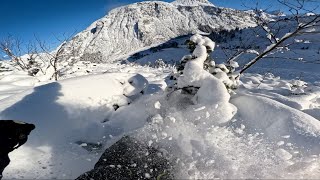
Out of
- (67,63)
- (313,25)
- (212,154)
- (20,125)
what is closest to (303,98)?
(313,25)

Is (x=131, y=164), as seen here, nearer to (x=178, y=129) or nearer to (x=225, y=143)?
(x=178, y=129)

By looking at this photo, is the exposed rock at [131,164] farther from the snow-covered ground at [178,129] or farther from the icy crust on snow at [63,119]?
the icy crust on snow at [63,119]

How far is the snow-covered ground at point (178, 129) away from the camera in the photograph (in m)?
2.70

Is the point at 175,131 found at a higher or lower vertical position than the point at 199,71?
lower

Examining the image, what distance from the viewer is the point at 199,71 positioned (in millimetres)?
3701

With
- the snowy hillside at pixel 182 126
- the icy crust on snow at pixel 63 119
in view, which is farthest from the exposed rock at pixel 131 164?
the icy crust on snow at pixel 63 119

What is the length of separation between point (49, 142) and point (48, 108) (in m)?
0.53

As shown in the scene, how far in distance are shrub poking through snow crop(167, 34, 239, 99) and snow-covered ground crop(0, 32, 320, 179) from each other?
0.07 feet

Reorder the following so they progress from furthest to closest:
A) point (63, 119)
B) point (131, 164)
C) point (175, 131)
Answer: point (63, 119), point (175, 131), point (131, 164)

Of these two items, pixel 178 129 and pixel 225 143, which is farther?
pixel 178 129

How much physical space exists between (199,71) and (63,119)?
1.54 meters

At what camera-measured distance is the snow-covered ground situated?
270 cm

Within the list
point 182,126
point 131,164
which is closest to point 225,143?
point 182,126

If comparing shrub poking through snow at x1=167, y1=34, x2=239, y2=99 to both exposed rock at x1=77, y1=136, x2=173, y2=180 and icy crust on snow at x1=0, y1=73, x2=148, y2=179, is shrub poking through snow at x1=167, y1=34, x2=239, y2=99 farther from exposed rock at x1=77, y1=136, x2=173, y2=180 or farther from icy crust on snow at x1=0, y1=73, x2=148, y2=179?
exposed rock at x1=77, y1=136, x2=173, y2=180
